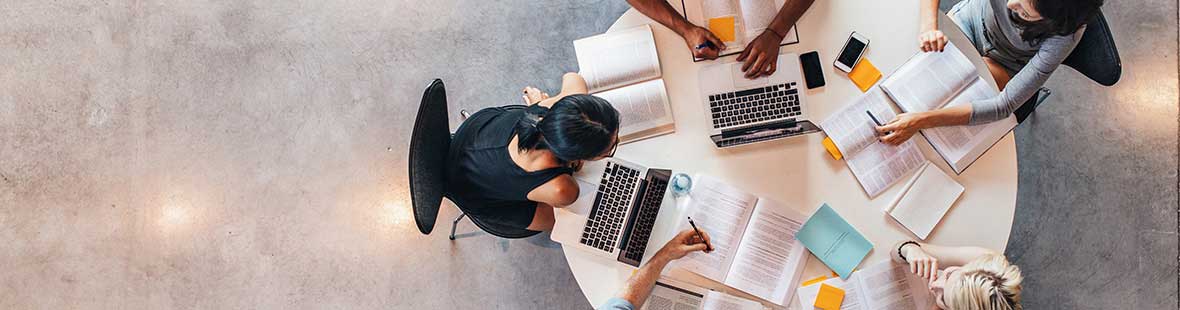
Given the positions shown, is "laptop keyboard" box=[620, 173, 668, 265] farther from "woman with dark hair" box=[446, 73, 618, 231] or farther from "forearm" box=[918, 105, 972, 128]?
"forearm" box=[918, 105, 972, 128]

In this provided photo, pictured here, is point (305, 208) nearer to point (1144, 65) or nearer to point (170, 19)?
point (170, 19)

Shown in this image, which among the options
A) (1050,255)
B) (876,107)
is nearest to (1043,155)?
(1050,255)

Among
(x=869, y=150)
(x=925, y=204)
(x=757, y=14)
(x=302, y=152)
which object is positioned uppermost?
(x=757, y=14)

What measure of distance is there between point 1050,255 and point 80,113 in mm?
4075

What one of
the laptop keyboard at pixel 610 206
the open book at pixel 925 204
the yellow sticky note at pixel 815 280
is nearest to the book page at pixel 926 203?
the open book at pixel 925 204

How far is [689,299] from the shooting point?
1994 mm

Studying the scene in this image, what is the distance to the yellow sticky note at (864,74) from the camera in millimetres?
2029

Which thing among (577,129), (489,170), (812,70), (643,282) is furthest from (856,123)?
(489,170)

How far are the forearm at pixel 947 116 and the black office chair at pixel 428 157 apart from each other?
1.35 m

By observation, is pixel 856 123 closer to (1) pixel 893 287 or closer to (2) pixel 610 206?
(1) pixel 893 287

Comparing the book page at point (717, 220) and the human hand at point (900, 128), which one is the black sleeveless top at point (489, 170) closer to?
the book page at point (717, 220)

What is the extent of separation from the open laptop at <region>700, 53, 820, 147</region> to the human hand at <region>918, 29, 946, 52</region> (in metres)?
0.36

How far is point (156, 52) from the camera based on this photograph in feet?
9.87

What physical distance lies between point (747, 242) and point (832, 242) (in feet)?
0.79
